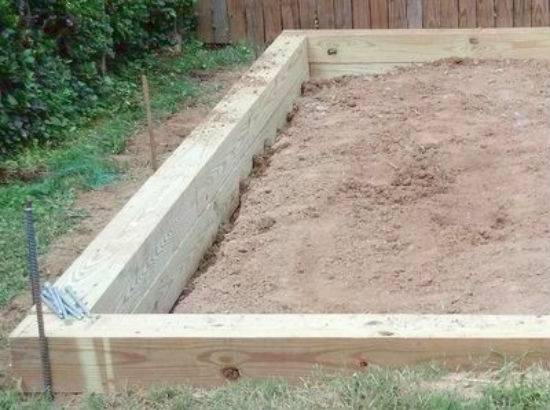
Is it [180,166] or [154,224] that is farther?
[180,166]

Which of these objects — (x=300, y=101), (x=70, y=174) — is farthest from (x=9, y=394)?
(x=300, y=101)

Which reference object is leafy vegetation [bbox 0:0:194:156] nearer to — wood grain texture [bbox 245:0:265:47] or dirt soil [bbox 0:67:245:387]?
dirt soil [bbox 0:67:245:387]

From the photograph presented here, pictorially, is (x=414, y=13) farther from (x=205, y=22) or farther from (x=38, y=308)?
(x=38, y=308)

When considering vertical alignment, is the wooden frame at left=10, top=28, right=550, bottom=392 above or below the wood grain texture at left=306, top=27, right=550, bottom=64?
above

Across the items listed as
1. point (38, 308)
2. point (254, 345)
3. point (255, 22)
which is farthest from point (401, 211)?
point (255, 22)

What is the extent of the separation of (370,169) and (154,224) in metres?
1.70

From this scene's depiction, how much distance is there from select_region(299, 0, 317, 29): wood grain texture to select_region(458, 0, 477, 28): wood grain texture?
1.18m

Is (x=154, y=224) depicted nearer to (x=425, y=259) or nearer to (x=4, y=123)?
(x=425, y=259)

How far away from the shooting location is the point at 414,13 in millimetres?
9367

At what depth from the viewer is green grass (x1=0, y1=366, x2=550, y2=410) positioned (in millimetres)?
3373

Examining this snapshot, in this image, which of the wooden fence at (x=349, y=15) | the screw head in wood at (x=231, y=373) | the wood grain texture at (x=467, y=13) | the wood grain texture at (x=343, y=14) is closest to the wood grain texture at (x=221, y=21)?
the wooden fence at (x=349, y=15)

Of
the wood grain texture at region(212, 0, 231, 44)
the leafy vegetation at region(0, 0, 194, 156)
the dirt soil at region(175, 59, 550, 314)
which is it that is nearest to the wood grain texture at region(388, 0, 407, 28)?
the wood grain texture at region(212, 0, 231, 44)

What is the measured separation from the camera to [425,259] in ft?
16.0

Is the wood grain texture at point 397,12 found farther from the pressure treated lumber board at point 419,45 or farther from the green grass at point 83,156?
the green grass at point 83,156
